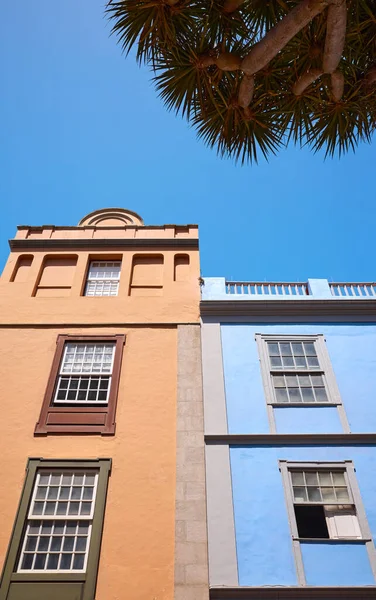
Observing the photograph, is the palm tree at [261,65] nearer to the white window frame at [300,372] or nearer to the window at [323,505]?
the white window frame at [300,372]

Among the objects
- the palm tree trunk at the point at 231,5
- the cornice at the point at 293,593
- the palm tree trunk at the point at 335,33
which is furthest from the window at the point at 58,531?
the palm tree trunk at the point at 231,5

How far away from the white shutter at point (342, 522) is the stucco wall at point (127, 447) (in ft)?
9.04

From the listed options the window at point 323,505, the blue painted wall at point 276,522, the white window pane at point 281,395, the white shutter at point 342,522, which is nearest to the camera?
the blue painted wall at point 276,522

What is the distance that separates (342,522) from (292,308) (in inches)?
198

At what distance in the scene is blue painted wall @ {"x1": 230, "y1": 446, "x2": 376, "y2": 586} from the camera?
7895 millimetres

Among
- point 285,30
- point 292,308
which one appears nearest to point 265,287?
point 292,308

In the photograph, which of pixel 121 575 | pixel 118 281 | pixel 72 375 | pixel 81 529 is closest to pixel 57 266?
pixel 118 281

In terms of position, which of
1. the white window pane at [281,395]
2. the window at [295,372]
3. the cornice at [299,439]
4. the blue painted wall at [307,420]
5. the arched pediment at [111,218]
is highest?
the arched pediment at [111,218]

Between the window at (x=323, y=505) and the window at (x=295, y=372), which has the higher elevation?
the window at (x=295, y=372)

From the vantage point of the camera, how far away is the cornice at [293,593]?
7617 millimetres

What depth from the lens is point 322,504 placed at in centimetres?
866

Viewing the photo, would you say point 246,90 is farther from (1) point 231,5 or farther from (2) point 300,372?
(2) point 300,372

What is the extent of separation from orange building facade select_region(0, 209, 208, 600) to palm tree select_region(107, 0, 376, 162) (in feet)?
16.0

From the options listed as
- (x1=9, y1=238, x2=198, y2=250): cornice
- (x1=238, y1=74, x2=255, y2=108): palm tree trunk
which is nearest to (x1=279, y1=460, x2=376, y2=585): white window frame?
(x1=238, y1=74, x2=255, y2=108): palm tree trunk
